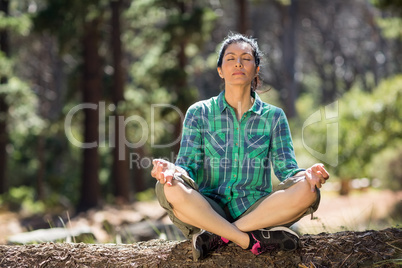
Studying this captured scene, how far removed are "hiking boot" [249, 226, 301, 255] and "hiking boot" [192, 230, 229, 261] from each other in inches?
8.3

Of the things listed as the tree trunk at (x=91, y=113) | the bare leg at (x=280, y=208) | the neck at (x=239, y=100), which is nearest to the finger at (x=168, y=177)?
the bare leg at (x=280, y=208)

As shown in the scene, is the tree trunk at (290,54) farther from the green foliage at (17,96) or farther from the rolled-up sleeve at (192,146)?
the rolled-up sleeve at (192,146)

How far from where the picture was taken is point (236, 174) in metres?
3.03

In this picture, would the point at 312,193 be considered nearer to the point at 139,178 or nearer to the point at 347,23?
the point at 139,178

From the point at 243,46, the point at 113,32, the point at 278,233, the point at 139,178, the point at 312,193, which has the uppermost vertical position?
the point at 113,32

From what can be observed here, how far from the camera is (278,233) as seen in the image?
286 cm

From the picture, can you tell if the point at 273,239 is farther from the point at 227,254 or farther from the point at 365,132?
the point at 365,132

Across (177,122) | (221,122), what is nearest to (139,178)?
(177,122)

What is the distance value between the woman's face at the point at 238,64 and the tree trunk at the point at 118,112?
893 cm

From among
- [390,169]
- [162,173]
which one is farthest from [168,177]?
[390,169]

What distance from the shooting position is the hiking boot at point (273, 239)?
2.84 m

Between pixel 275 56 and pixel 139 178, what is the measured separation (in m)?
15.2

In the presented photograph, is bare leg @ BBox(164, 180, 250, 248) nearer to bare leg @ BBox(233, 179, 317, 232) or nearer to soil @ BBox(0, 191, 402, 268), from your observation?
bare leg @ BBox(233, 179, 317, 232)

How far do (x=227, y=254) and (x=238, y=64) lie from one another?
3.79ft
